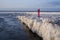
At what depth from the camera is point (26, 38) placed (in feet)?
48.6

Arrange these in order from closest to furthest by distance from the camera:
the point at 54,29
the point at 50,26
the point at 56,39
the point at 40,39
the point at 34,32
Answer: the point at 56,39, the point at 54,29, the point at 50,26, the point at 40,39, the point at 34,32

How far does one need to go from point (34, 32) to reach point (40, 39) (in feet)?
7.90

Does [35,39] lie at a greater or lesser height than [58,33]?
lesser

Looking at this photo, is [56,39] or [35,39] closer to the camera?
[56,39]

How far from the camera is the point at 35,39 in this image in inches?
565

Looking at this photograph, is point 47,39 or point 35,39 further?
point 35,39

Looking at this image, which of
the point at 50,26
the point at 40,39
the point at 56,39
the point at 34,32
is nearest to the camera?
the point at 56,39

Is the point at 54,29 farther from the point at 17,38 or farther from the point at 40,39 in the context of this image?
the point at 17,38

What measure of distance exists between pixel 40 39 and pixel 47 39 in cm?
265

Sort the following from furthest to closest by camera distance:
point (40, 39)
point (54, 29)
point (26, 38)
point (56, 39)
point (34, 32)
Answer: point (34, 32) < point (26, 38) < point (40, 39) < point (54, 29) < point (56, 39)

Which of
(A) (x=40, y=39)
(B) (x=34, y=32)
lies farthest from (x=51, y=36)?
(B) (x=34, y=32)

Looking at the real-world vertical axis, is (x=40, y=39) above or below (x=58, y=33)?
below

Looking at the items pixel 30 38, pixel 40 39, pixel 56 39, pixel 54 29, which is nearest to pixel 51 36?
pixel 54 29

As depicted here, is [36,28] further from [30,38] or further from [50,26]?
[50,26]
